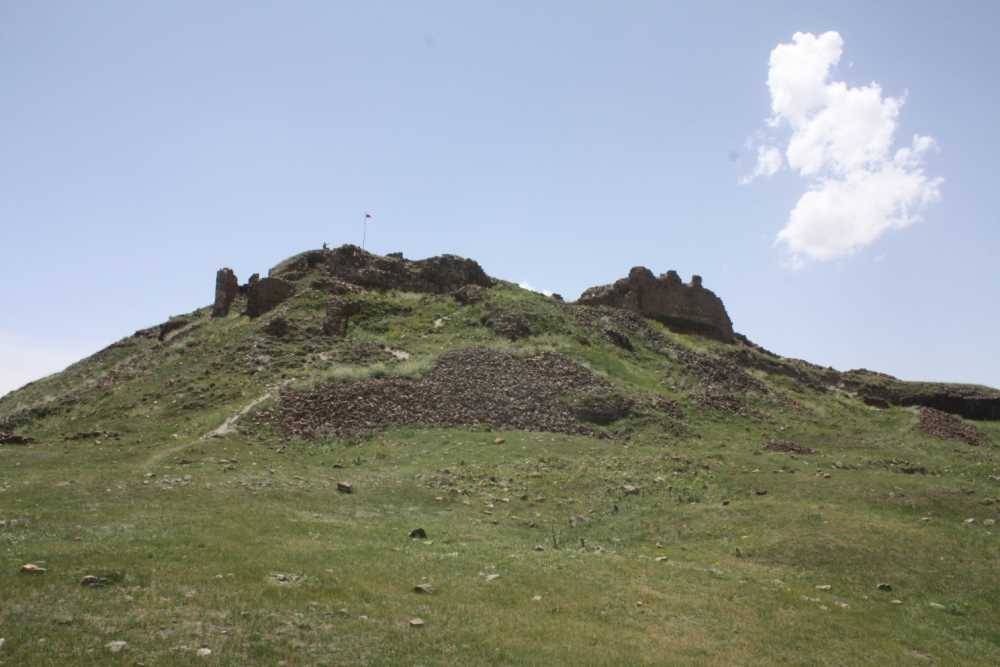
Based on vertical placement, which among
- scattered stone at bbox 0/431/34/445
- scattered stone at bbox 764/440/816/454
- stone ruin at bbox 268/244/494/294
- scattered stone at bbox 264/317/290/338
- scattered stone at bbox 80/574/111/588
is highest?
stone ruin at bbox 268/244/494/294

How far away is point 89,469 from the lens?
22859mm

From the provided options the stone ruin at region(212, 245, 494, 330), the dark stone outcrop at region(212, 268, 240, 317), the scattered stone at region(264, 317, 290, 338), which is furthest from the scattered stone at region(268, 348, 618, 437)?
the dark stone outcrop at region(212, 268, 240, 317)

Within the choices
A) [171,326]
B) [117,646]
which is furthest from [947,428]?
[171,326]

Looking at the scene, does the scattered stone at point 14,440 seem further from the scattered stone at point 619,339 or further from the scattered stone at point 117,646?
the scattered stone at point 619,339

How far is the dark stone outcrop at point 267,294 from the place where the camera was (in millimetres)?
45781

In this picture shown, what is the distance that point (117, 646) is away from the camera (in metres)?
9.31

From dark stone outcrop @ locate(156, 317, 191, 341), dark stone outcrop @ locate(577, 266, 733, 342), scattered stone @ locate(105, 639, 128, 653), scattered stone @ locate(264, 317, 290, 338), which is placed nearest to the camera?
scattered stone @ locate(105, 639, 128, 653)

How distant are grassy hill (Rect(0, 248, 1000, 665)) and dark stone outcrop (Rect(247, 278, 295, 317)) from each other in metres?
2.11

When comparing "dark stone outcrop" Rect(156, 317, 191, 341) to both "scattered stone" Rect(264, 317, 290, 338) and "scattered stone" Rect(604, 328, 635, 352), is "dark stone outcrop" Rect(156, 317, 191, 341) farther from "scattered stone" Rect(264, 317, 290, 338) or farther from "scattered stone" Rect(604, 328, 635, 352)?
"scattered stone" Rect(604, 328, 635, 352)

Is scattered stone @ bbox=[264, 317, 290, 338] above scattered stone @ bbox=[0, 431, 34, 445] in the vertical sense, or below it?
above

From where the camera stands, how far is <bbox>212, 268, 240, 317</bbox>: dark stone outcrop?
168 feet

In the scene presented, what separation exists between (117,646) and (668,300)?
54.4 meters

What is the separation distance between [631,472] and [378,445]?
920cm

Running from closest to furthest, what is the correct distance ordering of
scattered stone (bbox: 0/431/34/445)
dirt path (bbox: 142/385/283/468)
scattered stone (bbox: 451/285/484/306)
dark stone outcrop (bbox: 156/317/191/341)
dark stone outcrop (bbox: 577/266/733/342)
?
dirt path (bbox: 142/385/283/468) < scattered stone (bbox: 0/431/34/445) < scattered stone (bbox: 451/285/484/306) < dark stone outcrop (bbox: 156/317/191/341) < dark stone outcrop (bbox: 577/266/733/342)
